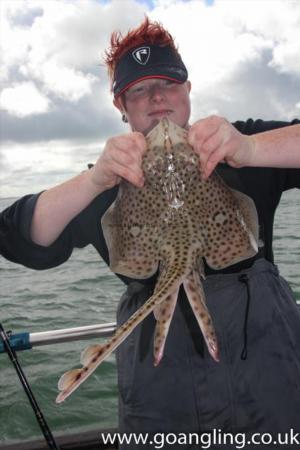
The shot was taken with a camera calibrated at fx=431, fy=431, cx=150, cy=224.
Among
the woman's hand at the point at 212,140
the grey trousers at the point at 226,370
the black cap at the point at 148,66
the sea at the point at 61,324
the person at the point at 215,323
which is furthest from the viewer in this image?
the sea at the point at 61,324

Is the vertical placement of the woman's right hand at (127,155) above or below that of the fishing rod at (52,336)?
above

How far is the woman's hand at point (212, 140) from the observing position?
2.21 m

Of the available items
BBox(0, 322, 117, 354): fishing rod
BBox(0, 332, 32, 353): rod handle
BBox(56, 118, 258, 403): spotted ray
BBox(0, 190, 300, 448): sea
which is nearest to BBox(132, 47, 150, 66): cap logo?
BBox(56, 118, 258, 403): spotted ray

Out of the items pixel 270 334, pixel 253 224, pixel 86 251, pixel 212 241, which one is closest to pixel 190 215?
pixel 212 241

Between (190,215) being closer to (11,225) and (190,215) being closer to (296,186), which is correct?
(296,186)

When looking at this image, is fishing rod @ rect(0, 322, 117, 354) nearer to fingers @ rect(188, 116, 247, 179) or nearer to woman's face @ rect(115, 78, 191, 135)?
woman's face @ rect(115, 78, 191, 135)

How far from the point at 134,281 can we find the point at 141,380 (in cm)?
62

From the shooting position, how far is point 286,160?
261 cm

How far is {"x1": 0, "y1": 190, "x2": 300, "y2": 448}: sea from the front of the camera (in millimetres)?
6797

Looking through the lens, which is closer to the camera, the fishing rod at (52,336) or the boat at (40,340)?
the boat at (40,340)

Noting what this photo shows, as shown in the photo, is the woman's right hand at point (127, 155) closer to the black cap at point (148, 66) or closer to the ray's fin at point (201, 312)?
the ray's fin at point (201, 312)

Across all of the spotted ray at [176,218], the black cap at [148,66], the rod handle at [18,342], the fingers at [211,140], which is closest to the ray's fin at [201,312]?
the spotted ray at [176,218]

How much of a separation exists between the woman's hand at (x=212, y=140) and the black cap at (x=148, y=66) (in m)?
0.86

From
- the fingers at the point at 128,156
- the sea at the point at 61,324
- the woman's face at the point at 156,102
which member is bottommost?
the sea at the point at 61,324
